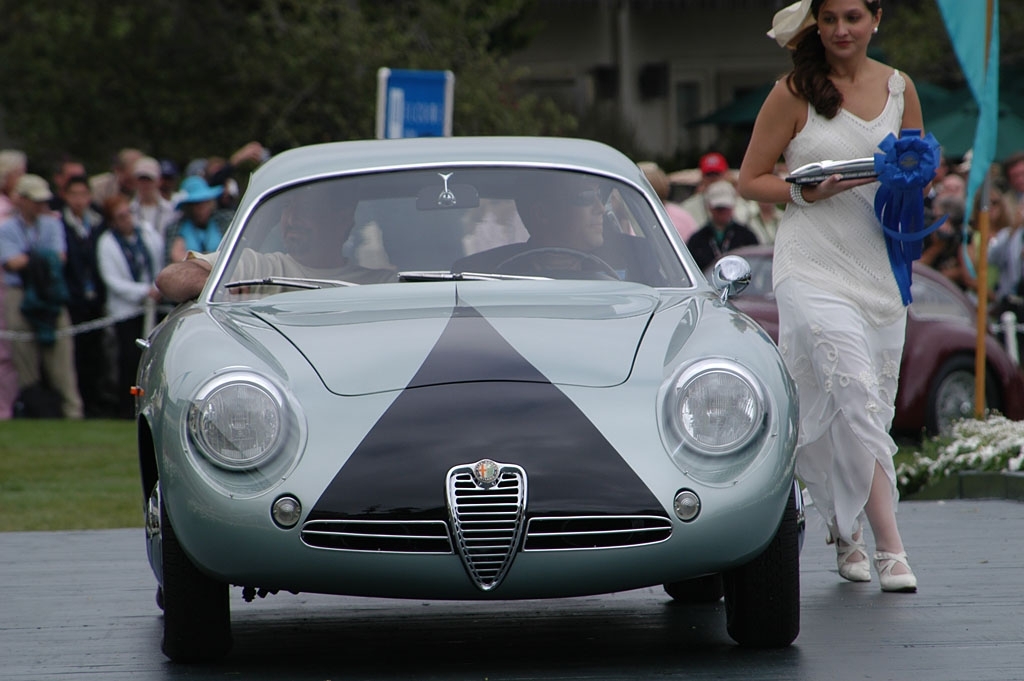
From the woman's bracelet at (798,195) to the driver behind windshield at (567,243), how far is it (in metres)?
0.89

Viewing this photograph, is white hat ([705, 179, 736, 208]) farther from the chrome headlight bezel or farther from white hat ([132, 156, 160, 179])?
the chrome headlight bezel

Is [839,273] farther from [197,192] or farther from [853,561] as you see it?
[197,192]

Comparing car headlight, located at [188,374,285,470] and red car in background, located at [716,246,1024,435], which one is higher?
car headlight, located at [188,374,285,470]

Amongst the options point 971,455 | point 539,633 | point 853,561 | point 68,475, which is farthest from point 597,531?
point 68,475

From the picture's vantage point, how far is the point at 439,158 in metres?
6.50

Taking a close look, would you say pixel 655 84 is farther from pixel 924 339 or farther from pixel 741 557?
pixel 741 557

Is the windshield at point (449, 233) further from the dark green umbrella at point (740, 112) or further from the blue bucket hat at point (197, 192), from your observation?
the dark green umbrella at point (740, 112)

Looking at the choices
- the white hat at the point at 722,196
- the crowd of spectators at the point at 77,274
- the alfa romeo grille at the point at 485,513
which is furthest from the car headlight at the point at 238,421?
the crowd of spectators at the point at 77,274

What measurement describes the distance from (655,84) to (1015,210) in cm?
1635

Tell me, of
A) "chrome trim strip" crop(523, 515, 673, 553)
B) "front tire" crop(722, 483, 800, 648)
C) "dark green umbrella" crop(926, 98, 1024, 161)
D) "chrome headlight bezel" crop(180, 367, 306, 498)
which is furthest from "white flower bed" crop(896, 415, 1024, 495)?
"dark green umbrella" crop(926, 98, 1024, 161)

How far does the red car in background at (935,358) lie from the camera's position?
1445cm

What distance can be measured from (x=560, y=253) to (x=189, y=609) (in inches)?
68.5

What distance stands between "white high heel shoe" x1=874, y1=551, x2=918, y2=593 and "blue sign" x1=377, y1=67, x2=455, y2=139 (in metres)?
9.52

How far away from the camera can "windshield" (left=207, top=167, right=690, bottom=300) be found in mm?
6164
